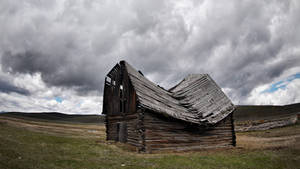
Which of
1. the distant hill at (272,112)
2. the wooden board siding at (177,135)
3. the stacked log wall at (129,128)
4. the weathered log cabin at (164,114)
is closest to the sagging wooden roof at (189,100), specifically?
the weathered log cabin at (164,114)

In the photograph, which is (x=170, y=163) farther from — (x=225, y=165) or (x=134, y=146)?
(x=134, y=146)

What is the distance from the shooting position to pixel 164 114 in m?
14.6

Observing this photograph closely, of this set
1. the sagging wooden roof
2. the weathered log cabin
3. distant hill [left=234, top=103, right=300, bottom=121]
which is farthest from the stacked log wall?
distant hill [left=234, top=103, right=300, bottom=121]

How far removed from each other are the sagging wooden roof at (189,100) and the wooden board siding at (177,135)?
742mm

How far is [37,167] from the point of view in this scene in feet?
23.6

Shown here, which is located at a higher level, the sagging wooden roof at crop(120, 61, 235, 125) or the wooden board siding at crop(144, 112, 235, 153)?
the sagging wooden roof at crop(120, 61, 235, 125)

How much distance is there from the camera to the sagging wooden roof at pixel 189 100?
15.6 meters

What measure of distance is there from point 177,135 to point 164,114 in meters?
2.34

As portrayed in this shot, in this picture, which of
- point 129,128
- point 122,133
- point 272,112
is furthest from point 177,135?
point 272,112

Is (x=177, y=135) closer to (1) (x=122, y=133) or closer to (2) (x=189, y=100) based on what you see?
(2) (x=189, y=100)

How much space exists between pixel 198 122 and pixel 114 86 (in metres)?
9.49

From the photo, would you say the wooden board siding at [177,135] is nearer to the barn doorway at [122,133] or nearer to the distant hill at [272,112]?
the barn doorway at [122,133]

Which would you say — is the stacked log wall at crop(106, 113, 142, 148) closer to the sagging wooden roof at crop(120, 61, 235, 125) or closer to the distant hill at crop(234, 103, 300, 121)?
the sagging wooden roof at crop(120, 61, 235, 125)

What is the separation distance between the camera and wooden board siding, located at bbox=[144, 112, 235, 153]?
46.7 feet
